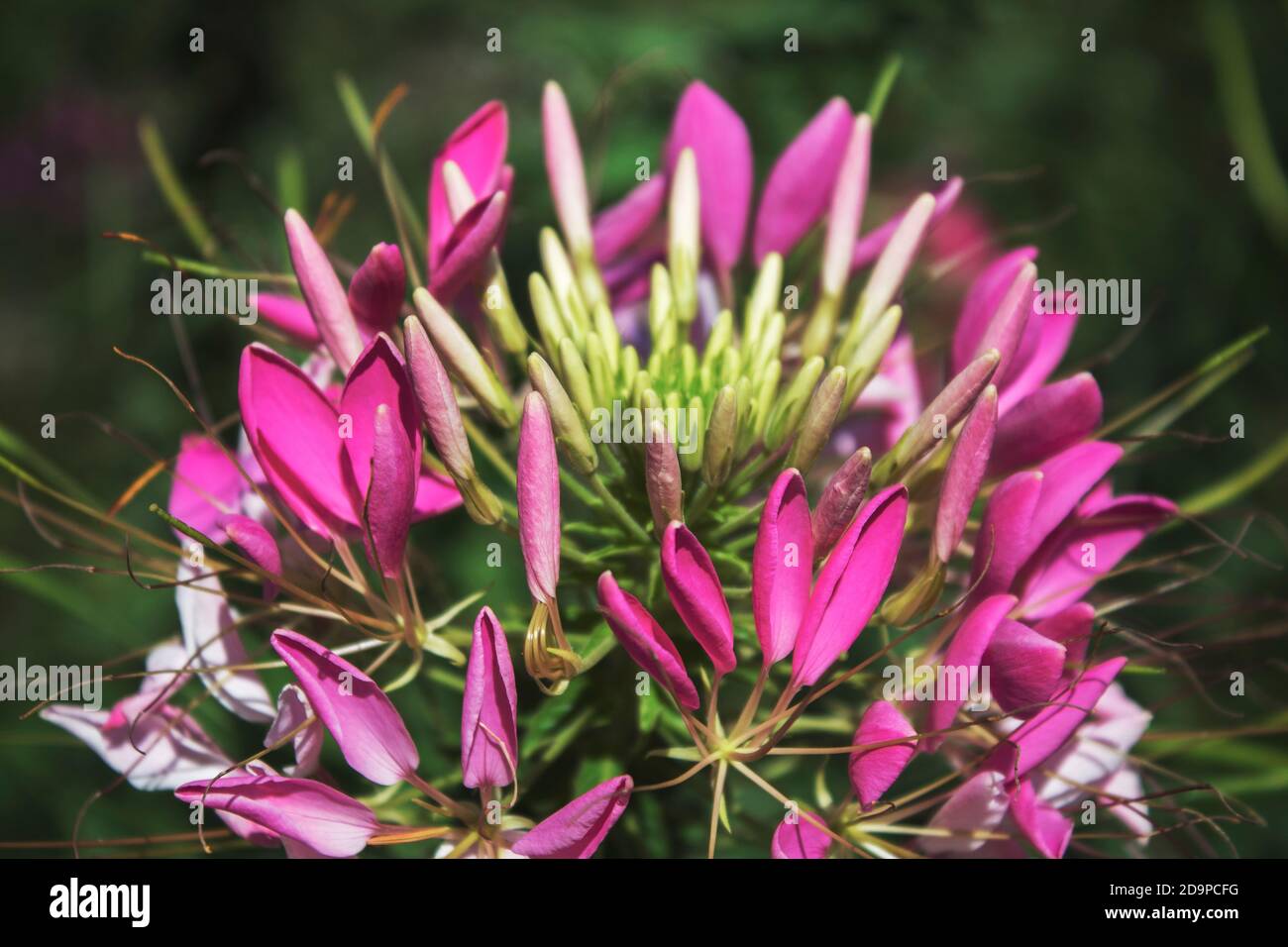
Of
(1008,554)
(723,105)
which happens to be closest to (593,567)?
(1008,554)

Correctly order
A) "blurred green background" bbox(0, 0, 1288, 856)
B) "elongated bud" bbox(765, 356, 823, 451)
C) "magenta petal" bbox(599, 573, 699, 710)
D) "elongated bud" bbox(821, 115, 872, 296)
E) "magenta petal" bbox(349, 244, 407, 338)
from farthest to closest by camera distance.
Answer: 1. "blurred green background" bbox(0, 0, 1288, 856)
2. "elongated bud" bbox(821, 115, 872, 296)
3. "elongated bud" bbox(765, 356, 823, 451)
4. "magenta petal" bbox(349, 244, 407, 338)
5. "magenta petal" bbox(599, 573, 699, 710)

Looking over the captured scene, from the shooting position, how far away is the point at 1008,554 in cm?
100

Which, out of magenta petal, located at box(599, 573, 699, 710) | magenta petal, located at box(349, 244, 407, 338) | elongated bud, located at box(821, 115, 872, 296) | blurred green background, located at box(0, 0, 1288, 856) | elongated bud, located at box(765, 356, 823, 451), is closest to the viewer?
magenta petal, located at box(599, 573, 699, 710)

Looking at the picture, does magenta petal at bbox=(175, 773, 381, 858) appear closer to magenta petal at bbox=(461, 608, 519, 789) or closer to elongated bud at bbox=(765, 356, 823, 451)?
magenta petal at bbox=(461, 608, 519, 789)

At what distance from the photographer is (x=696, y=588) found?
2.99 ft

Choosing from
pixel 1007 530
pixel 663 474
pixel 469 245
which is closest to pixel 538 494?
pixel 663 474

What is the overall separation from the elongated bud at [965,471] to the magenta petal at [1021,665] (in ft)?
0.34

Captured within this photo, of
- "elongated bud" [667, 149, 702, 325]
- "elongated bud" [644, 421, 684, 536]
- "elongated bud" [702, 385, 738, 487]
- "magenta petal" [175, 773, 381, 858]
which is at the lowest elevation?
"magenta petal" [175, 773, 381, 858]

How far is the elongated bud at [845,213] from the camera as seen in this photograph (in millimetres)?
1325

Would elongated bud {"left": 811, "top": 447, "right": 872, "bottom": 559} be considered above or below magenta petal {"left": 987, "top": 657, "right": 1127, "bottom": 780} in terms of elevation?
above

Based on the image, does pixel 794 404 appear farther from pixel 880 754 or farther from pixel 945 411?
pixel 880 754

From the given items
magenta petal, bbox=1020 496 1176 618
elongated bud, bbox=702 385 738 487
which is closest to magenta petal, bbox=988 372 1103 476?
magenta petal, bbox=1020 496 1176 618

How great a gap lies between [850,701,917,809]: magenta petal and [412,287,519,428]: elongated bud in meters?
0.53

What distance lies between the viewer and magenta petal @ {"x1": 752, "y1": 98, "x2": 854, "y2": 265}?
4.47 feet
